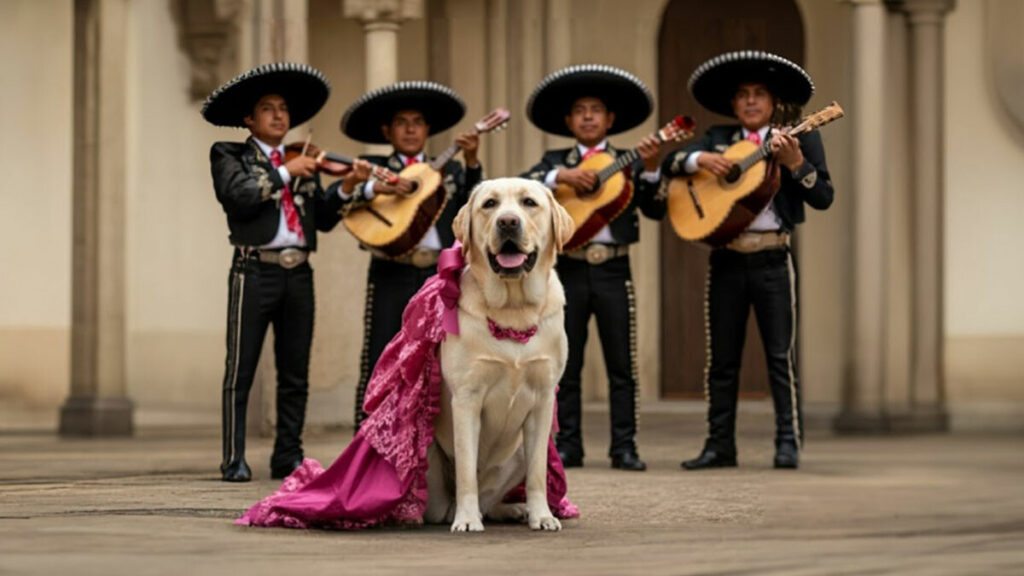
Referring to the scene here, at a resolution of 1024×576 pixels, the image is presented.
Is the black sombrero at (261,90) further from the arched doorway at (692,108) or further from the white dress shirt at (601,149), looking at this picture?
the arched doorway at (692,108)

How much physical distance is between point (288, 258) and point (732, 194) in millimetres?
1912

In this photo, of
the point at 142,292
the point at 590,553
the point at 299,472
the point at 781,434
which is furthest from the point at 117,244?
the point at 590,553

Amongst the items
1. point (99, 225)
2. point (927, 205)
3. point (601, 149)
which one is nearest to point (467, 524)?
point (601, 149)

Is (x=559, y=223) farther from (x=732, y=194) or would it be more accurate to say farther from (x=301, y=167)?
(x=732, y=194)

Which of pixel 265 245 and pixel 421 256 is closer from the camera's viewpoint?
pixel 265 245

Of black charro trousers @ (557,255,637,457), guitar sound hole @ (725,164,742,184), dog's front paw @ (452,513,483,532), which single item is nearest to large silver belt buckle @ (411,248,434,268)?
black charro trousers @ (557,255,637,457)

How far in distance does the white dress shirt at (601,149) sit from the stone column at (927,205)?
3900mm

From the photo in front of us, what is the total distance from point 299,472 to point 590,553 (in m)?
1.34

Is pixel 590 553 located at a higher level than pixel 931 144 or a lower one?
lower

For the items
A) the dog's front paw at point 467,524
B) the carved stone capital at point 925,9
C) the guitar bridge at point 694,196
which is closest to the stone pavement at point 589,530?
the dog's front paw at point 467,524

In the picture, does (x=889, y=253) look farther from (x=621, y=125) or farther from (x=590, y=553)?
(x=590, y=553)

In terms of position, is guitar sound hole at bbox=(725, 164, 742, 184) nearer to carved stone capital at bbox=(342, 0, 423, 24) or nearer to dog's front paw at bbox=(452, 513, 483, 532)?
dog's front paw at bbox=(452, 513, 483, 532)

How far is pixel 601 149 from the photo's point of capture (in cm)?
1021

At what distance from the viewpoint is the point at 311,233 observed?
31.7 ft
